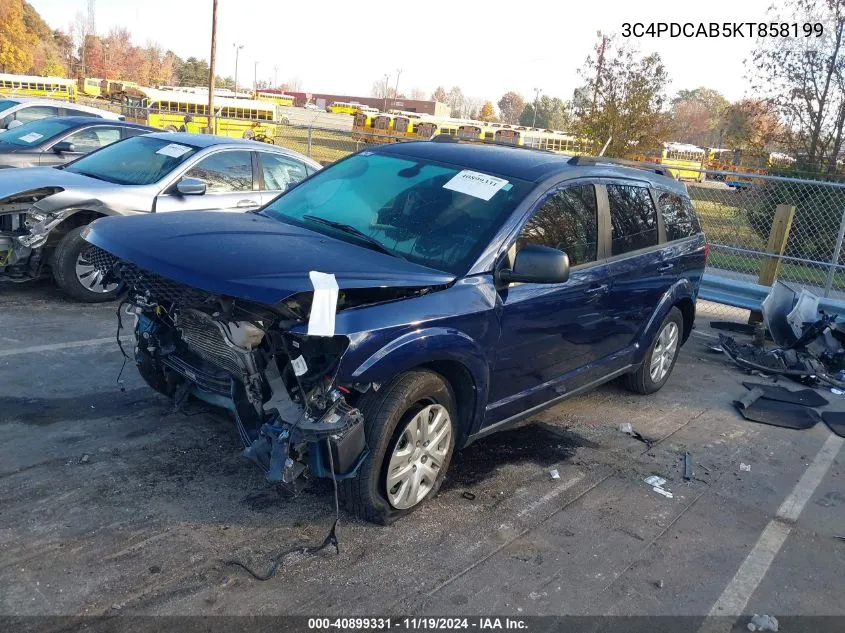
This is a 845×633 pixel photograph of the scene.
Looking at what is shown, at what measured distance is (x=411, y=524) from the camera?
13.0 ft

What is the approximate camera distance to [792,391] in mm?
7270

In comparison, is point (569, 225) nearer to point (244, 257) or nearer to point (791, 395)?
point (244, 257)

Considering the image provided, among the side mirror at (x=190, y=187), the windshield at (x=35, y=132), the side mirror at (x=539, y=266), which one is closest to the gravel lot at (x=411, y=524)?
the side mirror at (x=539, y=266)

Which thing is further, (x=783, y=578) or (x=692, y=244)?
(x=692, y=244)

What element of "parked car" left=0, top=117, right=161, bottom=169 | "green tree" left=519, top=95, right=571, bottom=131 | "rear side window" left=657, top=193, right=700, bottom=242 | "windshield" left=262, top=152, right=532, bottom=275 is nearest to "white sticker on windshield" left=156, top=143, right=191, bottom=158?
"parked car" left=0, top=117, right=161, bottom=169

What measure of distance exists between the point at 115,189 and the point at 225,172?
127 cm

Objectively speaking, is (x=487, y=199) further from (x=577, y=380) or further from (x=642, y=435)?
(x=642, y=435)

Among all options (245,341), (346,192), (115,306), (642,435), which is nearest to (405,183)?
(346,192)

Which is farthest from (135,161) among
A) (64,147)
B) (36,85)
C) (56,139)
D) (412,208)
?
(36,85)

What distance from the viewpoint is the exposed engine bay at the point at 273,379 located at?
3.38 meters

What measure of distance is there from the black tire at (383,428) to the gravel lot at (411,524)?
0.16m

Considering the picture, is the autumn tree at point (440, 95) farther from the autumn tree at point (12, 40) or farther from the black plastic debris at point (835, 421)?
the black plastic debris at point (835, 421)

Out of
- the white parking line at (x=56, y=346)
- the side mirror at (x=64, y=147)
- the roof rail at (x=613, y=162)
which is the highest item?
the roof rail at (x=613, y=162)

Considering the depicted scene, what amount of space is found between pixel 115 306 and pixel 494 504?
16.1ft
